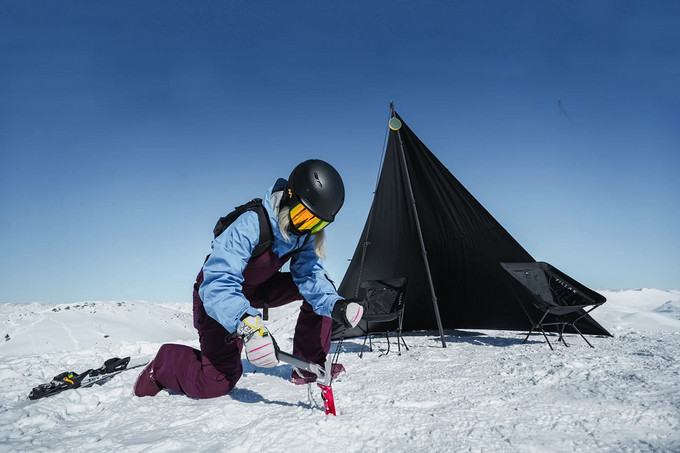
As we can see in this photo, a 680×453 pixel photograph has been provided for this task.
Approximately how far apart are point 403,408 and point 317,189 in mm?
1240

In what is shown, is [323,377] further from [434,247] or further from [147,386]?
[434,247]

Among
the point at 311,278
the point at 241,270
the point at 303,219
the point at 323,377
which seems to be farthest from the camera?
the point at 311,278

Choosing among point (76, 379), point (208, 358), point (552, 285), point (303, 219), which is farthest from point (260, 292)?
point (552, 285)

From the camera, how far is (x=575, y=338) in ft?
14.6

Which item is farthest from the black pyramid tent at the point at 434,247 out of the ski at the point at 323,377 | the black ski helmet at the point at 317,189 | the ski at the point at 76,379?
the ski at the point at 323,377

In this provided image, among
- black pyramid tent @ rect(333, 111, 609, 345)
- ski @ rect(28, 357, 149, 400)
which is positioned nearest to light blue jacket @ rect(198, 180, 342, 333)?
ski @ rect(28, 357, 149, 400)

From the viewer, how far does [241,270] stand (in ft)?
6.89

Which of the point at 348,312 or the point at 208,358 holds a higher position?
the point at 348,312

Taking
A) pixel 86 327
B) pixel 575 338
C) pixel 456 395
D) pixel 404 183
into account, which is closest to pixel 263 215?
pixel 456 395

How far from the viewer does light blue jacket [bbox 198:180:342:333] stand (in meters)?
1.96

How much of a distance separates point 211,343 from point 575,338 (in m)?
4.12

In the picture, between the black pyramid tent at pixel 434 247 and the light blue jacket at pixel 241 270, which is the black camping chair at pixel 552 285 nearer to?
the black pyramid tent at pixel 434 247

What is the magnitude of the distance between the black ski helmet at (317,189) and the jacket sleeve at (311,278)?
1.62 feet

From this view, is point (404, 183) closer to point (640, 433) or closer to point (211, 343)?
point (211, 343)
